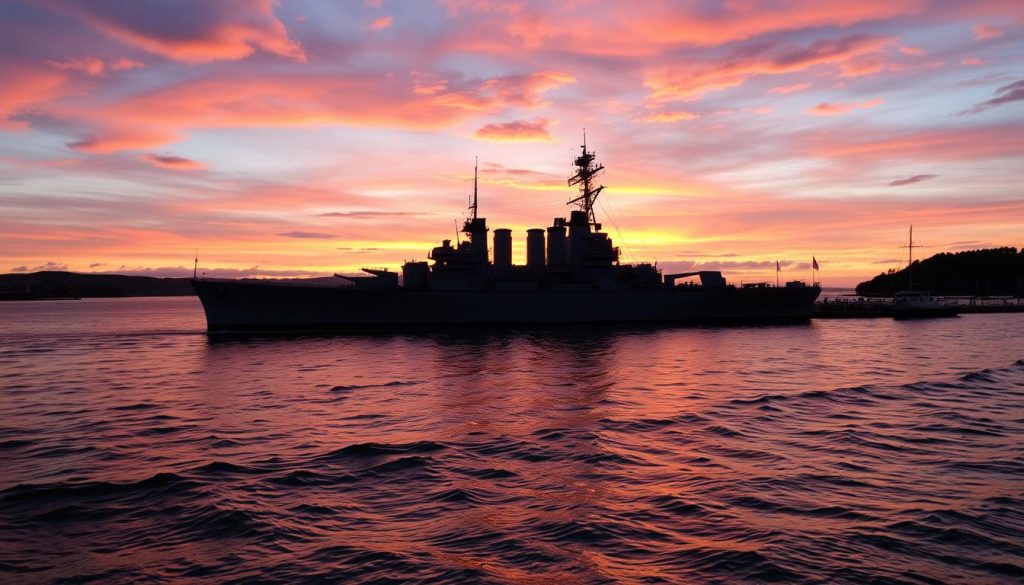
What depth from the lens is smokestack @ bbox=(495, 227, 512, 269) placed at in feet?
172

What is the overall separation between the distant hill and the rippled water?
145 meters

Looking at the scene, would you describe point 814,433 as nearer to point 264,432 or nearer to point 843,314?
point 264,432

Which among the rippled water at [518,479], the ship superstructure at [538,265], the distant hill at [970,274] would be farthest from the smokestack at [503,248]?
the distant hill at [970,274]

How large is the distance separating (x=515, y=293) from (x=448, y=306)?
5.76 m

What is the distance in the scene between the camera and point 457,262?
157 ft

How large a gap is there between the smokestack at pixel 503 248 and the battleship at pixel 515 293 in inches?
3.7

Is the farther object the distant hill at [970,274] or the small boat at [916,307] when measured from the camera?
the distant hill at [970,274]

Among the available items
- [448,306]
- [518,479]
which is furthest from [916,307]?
[518,479]

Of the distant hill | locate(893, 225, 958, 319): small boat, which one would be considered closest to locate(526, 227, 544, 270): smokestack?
locate(893, 225, 958, 319): small boat

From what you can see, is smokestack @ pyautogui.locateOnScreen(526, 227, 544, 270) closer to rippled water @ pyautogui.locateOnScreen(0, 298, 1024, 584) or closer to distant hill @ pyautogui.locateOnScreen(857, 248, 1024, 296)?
rippled water @ pyautogui.locateOnScreen(0, 298, 1024, 584)

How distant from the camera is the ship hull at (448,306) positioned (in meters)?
43.0

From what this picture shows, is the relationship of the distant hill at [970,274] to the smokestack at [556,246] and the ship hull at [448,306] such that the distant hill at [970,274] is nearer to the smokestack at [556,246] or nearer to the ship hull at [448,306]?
the ship hull at [448,306]

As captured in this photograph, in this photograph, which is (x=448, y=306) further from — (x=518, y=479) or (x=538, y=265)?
(x=518, y=479)

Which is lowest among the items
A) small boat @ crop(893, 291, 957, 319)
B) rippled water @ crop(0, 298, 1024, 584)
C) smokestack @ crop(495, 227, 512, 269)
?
rippled water @ crop(0, 298, 1024, 584)
